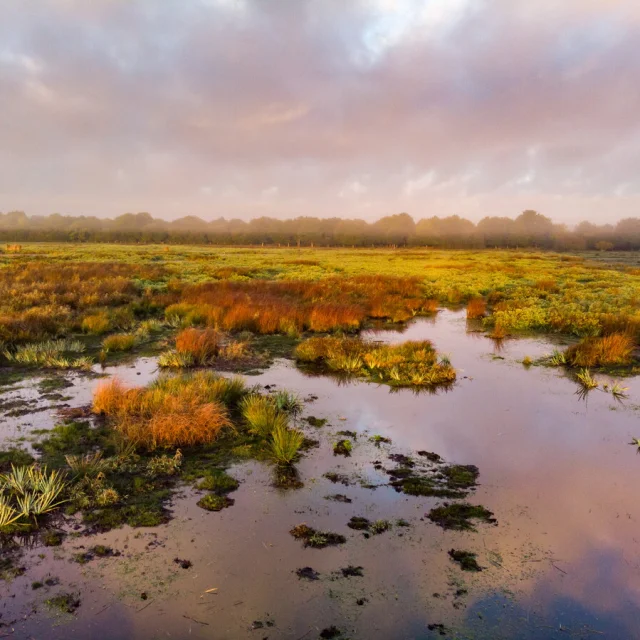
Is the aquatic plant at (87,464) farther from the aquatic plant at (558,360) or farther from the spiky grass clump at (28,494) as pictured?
the aquatic plant at (558,360)

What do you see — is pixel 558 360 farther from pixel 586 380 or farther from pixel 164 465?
pixel 164 465

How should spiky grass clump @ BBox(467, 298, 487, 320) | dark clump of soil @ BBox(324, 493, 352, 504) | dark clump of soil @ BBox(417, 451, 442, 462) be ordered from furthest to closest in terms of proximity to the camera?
spiky grass clump @ BBox(467, 298, 487, 320) < dark clump of soil @ BBox(417, 451, 442, 462) < dark clump of soil @ BBox(324, 493, 352, 504)

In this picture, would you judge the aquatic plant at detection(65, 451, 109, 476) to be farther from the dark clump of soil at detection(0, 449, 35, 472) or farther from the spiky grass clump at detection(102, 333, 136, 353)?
the spiky grass clump at detection(102, 333, 136, 353)

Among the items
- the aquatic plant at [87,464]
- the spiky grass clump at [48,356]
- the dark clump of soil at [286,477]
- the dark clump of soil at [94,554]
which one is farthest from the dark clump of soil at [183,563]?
the spiky grass clump at [48,356]

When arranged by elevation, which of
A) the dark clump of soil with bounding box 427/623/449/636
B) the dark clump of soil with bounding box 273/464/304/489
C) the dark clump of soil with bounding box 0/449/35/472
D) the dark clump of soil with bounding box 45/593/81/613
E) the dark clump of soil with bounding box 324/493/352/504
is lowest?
the dark clump of soil with bounding box 273/464/304/489

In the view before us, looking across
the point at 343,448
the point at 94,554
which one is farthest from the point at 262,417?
the point at 94,554

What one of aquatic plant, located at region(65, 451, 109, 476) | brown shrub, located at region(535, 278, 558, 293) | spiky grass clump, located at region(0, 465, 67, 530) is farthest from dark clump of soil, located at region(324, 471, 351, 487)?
brown shrub, located at region(535, 278, 558, 293)
